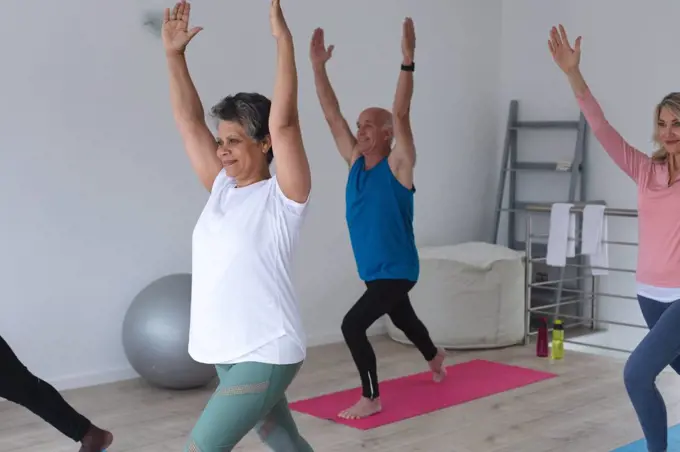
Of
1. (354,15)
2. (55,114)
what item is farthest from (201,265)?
(354,15)

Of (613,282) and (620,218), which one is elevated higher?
(620,218)

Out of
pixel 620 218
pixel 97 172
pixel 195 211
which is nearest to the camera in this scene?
pixel 97 172

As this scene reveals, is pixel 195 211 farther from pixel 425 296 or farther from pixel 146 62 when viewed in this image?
pixel 425 296

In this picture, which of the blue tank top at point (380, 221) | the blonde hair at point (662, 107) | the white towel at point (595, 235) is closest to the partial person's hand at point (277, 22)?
the blonde hair at point (662, 107)

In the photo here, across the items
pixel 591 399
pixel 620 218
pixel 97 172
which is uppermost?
pixel 97 172

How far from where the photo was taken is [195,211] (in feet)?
16.4

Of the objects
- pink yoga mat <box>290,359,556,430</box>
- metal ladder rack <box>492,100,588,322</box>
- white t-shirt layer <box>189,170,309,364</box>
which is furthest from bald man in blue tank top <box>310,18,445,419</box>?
metal ladder rack <box>492,100,588,322</box>

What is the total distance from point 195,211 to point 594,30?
3.09m

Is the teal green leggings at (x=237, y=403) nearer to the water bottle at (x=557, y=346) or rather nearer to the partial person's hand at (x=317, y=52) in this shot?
the partial person's hand at (x=317, y=52)

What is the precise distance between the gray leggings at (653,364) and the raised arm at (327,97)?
5.24 ft

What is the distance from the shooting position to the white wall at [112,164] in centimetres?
431

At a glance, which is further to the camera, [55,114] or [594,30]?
[594,30]

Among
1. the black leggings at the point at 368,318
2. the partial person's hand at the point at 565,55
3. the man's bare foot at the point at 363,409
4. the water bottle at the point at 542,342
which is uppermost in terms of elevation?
the partial person's hand at the point at 565,55

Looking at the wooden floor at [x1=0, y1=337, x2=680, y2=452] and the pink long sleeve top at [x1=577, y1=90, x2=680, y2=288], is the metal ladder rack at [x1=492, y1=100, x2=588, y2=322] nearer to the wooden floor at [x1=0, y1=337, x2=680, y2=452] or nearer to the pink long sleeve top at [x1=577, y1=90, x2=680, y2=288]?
the wooden floor at [x1=0, y1=337, x2=680, y2=452]
